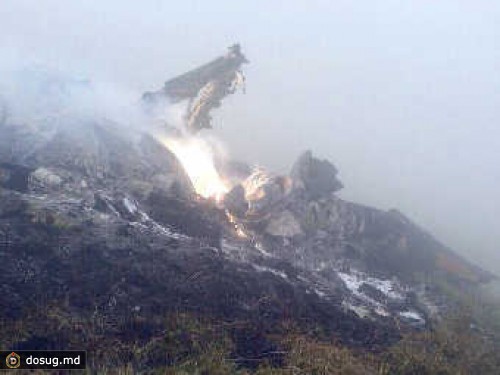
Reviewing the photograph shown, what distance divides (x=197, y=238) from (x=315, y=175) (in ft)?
79.4

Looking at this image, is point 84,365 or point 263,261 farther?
point 263,261

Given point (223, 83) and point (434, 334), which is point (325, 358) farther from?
point (223, 83)

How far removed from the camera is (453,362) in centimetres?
3922

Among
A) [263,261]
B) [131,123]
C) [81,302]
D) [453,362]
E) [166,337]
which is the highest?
[131,123]

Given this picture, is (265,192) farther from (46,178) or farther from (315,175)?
(46,178)

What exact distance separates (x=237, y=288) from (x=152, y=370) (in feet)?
41.2

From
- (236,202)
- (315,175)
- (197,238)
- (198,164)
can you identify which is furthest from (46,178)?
Answer: (315,175)

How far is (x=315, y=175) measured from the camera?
71.4m

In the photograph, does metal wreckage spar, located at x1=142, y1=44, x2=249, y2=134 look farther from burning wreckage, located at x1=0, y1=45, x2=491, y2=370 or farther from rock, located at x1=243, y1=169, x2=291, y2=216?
rock, located at x1=243, y1=169, x2=291, y2=216

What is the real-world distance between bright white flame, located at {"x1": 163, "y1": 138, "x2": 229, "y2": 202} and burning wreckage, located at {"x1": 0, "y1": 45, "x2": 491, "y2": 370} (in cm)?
22

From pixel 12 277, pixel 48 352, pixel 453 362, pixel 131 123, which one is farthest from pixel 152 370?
pixel 131 123

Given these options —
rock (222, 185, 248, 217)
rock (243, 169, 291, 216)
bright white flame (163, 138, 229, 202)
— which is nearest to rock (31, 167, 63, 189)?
rock (222, 185, 248, 217)

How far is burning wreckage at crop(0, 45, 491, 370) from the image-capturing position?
3728 centimetres

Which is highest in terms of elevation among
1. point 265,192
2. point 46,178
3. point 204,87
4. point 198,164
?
point 204,87
